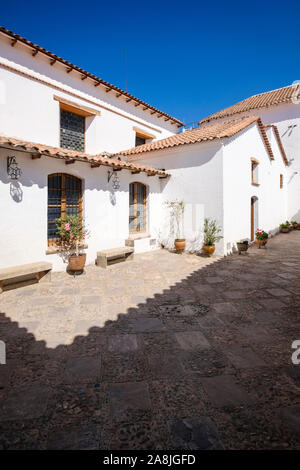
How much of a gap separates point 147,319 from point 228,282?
107 inches

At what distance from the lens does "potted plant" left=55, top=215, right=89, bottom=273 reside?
6516 mm

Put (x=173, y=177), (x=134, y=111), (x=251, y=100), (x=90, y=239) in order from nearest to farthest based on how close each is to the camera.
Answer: (x=90, y=239), (x=173, y=177), (x=134, y=111), (x=251, y=100)

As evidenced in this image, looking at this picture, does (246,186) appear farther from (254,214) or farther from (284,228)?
(284,228)

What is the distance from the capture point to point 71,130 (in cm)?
998

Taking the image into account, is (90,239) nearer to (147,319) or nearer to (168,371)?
(147,319)

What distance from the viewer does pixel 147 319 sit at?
4004 millimetres

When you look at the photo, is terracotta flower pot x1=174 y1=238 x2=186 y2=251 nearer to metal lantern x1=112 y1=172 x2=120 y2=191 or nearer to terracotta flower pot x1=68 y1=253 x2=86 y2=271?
metal lantern x1=112 y1=172 x2=120 y2=191

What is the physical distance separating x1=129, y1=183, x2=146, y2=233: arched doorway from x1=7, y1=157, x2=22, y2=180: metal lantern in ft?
14.2

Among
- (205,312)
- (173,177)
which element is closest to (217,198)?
(173,177)

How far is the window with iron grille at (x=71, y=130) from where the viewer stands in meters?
9.70

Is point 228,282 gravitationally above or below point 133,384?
above

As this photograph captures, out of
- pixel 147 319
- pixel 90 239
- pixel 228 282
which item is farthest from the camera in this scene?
pixel 90 239

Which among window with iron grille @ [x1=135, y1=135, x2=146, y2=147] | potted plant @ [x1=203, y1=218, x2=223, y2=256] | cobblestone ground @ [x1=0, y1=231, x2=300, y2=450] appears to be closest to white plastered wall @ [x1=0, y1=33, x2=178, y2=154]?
window with iron grille @ [x1=135, y1=135, x2=146, y2=147]
